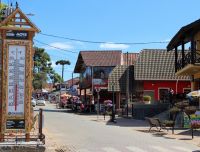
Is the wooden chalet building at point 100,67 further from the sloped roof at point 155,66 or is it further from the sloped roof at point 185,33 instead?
the sloped roof at point 185,33

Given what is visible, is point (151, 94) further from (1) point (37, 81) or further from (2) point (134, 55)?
(1) point (37, 81)

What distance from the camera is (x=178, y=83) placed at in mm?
56938

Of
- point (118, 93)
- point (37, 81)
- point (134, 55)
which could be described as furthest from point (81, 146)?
point (37, 81)

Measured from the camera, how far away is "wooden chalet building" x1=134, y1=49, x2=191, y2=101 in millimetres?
56031

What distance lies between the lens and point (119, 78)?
198 feet

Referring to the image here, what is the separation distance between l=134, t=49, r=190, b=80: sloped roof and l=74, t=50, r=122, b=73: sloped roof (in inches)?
306

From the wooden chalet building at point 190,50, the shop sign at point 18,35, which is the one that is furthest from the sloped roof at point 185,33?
the shop sign at point 18,35

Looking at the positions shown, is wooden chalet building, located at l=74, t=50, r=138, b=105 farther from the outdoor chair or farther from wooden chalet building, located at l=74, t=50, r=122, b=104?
the outdoor chair

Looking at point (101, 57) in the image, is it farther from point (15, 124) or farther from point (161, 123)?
point (15, 124)

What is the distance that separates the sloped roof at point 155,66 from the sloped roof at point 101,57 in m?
7.78

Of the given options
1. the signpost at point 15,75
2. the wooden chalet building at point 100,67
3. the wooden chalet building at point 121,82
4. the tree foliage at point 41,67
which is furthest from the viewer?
the tree foliage at point 41,67

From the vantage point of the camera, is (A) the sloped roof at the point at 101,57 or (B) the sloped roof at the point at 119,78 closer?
(B) the sloped roof at the point at 119,78

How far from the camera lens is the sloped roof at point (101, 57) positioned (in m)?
65.2

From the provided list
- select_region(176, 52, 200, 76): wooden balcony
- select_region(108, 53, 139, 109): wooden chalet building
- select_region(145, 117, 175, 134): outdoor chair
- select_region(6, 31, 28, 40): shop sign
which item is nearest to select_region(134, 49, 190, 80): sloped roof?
select_region(108, 53, 139, 109): wooden chalet building
